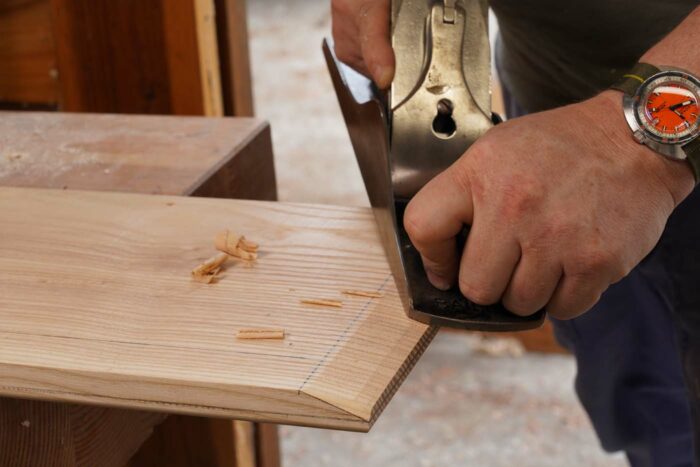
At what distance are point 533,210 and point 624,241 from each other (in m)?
0.07

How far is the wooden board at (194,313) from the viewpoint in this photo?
599mm

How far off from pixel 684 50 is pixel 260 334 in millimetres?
394

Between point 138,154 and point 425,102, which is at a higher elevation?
point 425,102

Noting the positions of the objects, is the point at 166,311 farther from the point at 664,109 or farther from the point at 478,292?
the point at 664,109

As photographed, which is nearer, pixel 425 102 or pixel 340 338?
pixel 340 338

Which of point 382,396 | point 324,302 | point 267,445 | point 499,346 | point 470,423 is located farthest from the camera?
point 499,346

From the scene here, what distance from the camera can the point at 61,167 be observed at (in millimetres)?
1001

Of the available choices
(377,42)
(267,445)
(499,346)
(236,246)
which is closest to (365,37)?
(377,42)

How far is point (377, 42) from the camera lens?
0.84m

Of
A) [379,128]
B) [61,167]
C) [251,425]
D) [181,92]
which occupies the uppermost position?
[379,128]

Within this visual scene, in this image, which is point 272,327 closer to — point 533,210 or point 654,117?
point 533,210

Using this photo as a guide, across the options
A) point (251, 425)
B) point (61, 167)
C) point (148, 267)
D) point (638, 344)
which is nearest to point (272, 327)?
point (148, 267)

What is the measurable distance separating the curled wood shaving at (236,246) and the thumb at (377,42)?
191 mm

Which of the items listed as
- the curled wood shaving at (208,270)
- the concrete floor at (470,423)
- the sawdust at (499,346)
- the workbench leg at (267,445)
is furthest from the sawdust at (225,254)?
the sawdust at (499,346)
